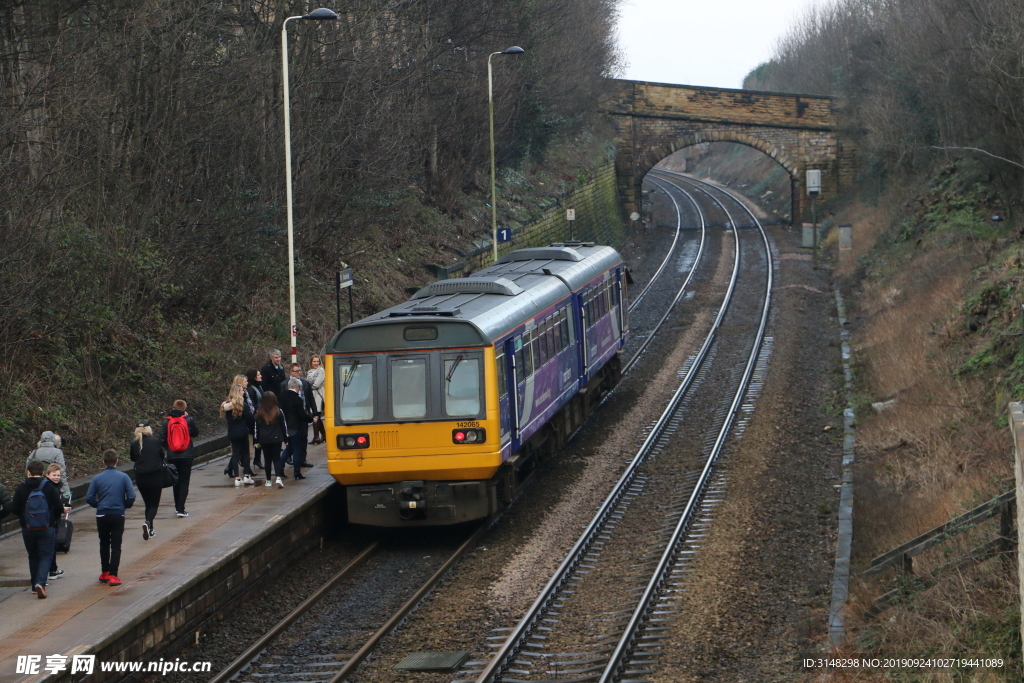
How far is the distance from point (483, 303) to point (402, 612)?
16.2 ft

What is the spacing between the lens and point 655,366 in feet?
82.6

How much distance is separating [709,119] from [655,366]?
28.6 metres

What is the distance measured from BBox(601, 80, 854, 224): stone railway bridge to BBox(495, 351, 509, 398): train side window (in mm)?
38321

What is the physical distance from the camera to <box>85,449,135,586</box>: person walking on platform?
10508 mm

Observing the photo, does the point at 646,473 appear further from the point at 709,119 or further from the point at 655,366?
the point at 709,119

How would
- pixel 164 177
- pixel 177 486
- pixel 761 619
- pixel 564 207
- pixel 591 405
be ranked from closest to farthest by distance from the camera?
pixel 761 619, pixel 177 486, pixel 164 177, pixel 591 405, pixel 564 207

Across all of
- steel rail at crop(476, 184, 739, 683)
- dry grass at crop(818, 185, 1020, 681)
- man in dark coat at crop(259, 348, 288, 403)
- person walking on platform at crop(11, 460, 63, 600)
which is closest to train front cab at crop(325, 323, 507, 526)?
steel rail at crop(476, 184, 739, 683)

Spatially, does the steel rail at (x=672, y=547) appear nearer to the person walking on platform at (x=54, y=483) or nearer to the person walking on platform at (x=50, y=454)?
the person walking on platform at (x=54, y=483)

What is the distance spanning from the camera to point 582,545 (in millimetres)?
13086

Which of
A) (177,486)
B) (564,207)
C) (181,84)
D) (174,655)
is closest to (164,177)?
(181,84)

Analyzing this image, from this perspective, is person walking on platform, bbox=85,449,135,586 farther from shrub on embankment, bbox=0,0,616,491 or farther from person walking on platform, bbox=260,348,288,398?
person walking on platform, bbox=260,348,288,398

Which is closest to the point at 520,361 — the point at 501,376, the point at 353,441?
the point at 501,376

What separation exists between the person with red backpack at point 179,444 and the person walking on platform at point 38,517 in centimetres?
237

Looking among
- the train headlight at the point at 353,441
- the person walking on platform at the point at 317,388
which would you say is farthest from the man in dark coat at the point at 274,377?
the train headlight at the point at 353,441
